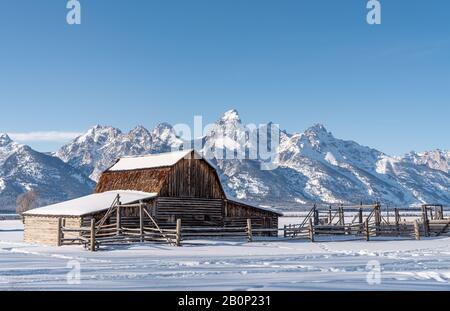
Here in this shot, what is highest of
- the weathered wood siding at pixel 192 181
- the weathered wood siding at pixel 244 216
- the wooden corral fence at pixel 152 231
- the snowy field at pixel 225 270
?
the weathered wood siding at pixel 192 181

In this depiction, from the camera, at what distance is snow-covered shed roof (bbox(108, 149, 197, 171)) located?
39156 mm

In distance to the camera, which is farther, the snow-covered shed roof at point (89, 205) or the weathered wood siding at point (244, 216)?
the weathered wood siding at point (244, 216)

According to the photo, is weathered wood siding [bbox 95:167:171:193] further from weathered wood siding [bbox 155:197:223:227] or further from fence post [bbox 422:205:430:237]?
fence post [bbox 422:205:430:237]

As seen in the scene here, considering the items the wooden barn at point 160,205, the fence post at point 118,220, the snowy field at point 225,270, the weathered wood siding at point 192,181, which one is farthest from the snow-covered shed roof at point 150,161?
the snowy field at point 225,270

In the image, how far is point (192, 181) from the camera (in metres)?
39.0

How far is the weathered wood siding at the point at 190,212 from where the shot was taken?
36969mm

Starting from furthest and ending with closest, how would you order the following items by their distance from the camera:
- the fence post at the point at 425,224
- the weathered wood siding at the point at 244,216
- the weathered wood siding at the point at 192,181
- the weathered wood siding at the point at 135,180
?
the fence post at the point at 425,224 < the weathered wood siding at the point at 244,216 < the weathered wood siding at the point at 135,180 < the weathered wood siding at the point at 192,181

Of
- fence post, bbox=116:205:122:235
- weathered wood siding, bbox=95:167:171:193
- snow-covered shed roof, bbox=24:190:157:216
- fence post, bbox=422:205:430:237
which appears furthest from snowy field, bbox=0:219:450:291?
fence post, bbox=422:205:430:237

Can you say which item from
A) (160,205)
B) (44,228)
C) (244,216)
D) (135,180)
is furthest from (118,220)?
(244,216)

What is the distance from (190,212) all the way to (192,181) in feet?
7.25

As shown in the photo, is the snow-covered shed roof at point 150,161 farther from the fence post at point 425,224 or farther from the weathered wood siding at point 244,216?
the fence post at point 425,224

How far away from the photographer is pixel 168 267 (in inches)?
742

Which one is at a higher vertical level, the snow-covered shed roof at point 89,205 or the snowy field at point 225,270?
the snow-covered shed roof at point 89,205

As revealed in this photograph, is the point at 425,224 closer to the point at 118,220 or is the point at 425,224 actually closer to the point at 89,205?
the point at 118,220
